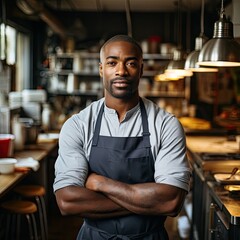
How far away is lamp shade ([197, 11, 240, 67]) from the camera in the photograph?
2.87 metres

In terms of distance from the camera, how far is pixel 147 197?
89.5 inches

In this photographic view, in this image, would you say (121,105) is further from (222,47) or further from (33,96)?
(33,96)

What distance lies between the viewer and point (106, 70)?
238 centimetres

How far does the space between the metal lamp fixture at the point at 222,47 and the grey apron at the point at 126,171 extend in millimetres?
765

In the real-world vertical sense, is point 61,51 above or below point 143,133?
above

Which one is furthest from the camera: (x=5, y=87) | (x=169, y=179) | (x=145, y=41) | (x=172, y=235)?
(x=145, y=41)

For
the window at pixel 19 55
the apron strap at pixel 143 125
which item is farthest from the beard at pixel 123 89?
the window at pixel 19 55

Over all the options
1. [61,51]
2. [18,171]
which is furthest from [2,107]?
[61,51]

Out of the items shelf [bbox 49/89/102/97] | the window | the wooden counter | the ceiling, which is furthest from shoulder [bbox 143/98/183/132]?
shelf [bbox 49/89/102/97]

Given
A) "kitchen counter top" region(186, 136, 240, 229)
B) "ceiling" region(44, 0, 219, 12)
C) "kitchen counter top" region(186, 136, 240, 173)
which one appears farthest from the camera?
"ceiling" region(44, 0, 219, 12)

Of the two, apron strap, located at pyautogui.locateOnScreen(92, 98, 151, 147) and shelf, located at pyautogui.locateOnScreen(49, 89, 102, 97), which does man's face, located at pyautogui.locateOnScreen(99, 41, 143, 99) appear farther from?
shelf, located at pyautogui.locateOnScreen(49, 89, 102, 97)

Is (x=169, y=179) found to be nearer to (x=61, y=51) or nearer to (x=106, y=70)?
(x=106, y=70)

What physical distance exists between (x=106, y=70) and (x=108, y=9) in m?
6.94

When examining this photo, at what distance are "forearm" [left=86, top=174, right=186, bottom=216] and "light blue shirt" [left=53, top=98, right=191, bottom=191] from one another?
5cm
